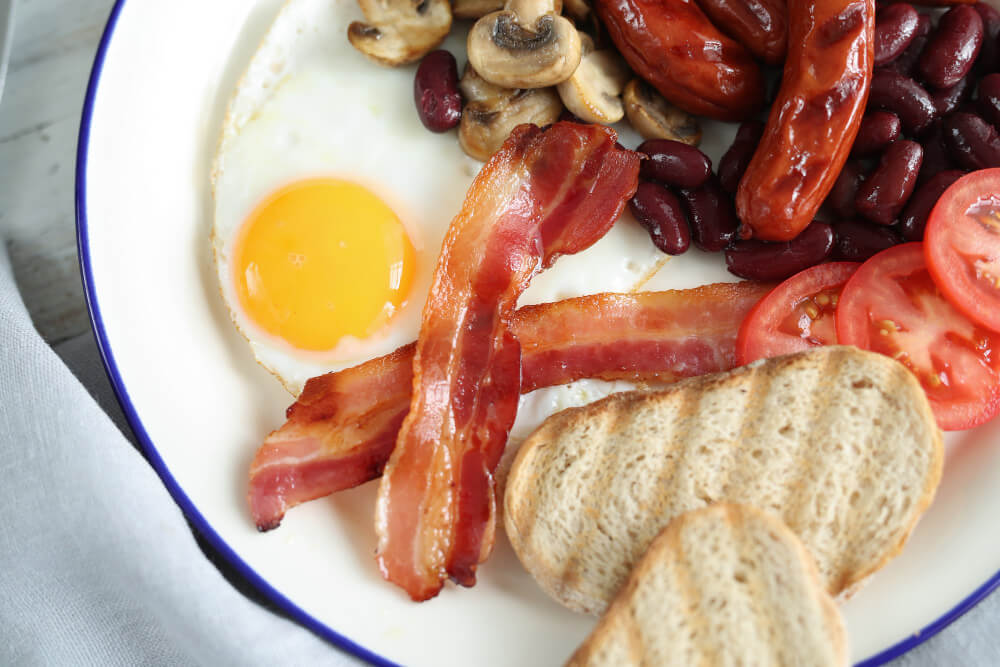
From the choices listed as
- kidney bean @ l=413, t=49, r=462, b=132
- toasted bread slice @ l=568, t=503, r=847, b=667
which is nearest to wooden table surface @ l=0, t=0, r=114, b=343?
kidney bean @ l=413, t=49, r=462, b=132

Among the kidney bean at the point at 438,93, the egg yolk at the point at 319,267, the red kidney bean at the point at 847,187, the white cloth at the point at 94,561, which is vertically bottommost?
the white cloth at the point at 94,561

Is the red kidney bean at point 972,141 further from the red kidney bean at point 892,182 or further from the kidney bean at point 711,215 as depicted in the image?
the kidney bean at point 711,215

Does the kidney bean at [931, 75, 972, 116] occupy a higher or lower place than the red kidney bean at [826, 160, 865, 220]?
higher

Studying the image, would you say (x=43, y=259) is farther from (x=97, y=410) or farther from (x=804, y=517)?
(x=804, y=517)

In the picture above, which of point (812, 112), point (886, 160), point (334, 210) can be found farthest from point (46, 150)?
point (886, 160)

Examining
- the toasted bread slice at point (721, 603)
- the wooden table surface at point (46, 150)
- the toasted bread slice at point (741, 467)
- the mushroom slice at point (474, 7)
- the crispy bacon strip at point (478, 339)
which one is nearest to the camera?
the toasted bread slice at point (721, 603)

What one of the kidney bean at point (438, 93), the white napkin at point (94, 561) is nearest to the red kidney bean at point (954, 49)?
the kidney bean at point (438, 93)

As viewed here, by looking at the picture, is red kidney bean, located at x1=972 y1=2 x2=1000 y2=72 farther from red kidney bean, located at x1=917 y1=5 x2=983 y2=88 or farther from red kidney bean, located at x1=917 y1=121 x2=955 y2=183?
red kidney bean, located at x1=917 y1=121 x2=955 y2=183
